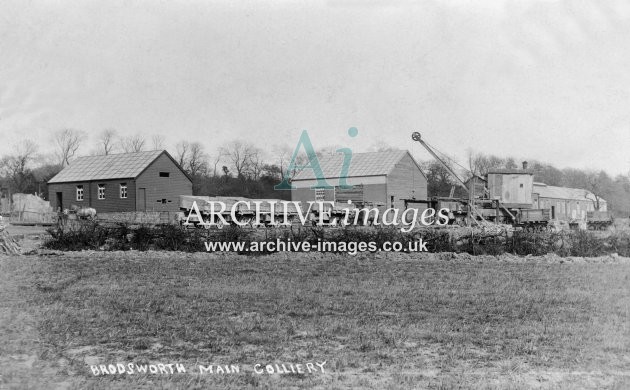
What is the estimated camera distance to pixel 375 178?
48.4 m

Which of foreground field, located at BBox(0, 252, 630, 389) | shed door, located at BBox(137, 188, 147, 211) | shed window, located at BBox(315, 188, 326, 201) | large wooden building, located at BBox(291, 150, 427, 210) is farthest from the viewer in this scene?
shed window, located at BBox(315, 188, 326, 201)

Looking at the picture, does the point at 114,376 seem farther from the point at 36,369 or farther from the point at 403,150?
the point at 403,150

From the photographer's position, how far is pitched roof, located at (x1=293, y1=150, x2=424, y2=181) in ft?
160

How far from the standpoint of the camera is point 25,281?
42.7 feet

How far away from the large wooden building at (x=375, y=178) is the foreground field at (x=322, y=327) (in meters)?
33.0

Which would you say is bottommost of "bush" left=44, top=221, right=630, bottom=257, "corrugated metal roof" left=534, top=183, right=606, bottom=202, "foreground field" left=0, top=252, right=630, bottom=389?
"foreground field" left=0, top=252, right=630, bottom=389

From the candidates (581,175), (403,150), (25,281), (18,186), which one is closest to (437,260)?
(25,281)

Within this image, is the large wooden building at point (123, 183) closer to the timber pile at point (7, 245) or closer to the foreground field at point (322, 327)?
the timber pile at point (7, 245)

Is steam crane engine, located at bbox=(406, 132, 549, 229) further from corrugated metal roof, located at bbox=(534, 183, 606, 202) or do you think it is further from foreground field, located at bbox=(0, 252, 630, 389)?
corrugated metal roof, located at bbox=(534, 183, 606, 202)

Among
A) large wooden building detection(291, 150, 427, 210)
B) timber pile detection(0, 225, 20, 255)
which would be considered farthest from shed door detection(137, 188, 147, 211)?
timber pile detection(0, 225, 20, 255)

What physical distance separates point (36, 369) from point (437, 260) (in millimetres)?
13733

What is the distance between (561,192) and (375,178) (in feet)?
100

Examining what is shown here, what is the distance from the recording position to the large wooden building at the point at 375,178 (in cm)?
4809

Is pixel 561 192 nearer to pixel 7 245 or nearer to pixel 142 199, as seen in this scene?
pixel 142 199
